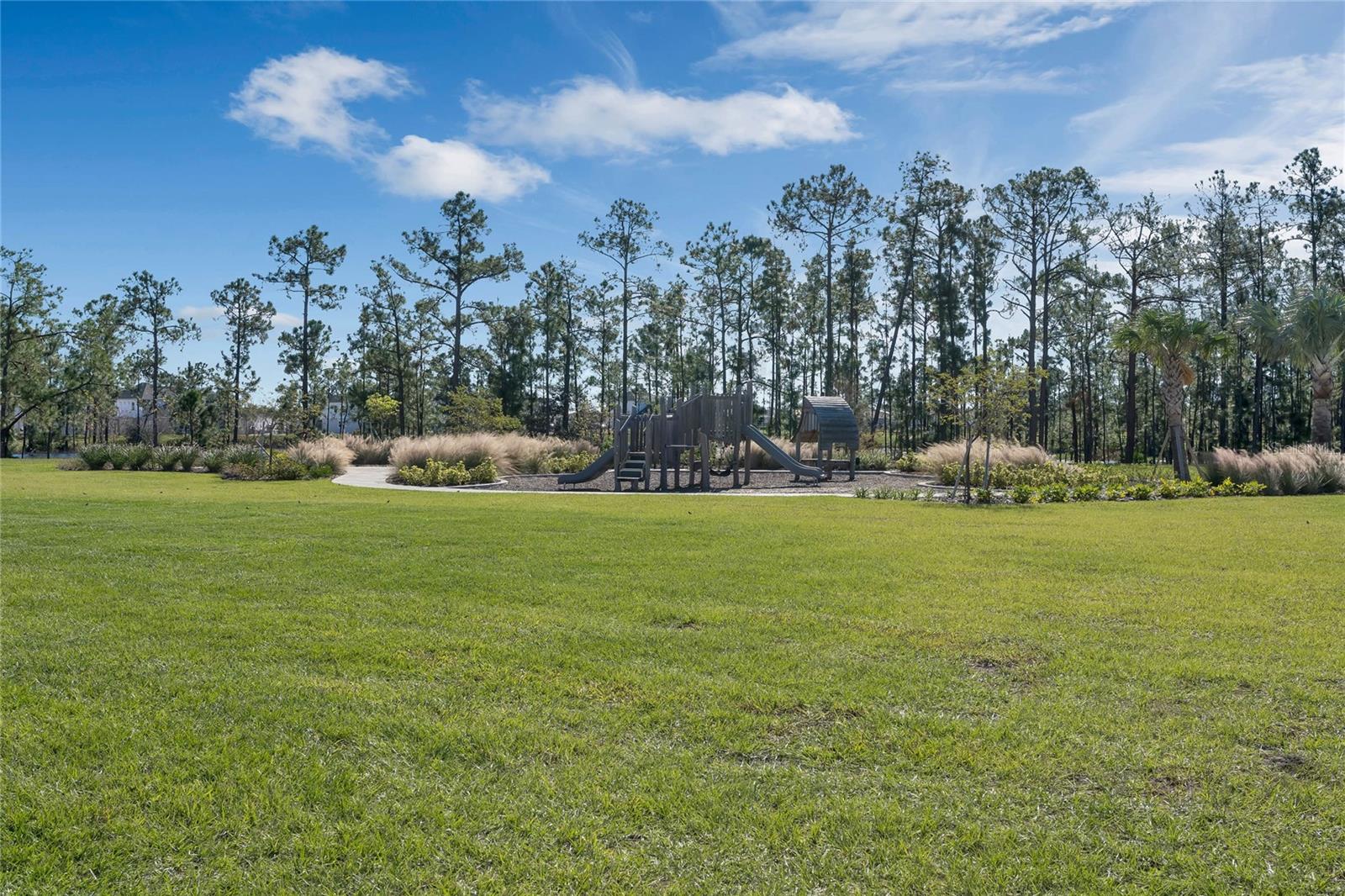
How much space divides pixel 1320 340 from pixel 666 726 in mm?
27367

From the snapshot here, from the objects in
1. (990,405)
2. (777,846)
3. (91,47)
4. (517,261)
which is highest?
(517,261)

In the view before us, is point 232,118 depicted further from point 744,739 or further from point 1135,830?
point 1135,830

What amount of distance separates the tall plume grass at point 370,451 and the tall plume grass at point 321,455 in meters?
4.41

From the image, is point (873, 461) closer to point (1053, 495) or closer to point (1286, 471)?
point (1286, 471)

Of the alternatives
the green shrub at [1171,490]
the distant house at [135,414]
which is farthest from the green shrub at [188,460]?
the distant house at [135,414]

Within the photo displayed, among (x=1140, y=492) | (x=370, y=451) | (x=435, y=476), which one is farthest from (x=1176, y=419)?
(x=370, y=451)

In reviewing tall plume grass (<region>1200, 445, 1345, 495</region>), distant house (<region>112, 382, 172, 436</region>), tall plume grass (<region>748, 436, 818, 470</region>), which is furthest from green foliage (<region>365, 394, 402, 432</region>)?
tall plume grass (<region>1200, 445, 1345, 495</region>)

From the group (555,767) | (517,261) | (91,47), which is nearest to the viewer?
(555,767)

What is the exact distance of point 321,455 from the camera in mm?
23750

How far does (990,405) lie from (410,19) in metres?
11.7

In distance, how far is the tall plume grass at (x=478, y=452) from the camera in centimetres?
2300

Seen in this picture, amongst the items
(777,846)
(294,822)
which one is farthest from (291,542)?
(777,846)

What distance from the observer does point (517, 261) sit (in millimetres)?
40594

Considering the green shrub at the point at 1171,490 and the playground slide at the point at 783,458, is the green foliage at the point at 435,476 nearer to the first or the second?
the playground slide at the point at 783,458
